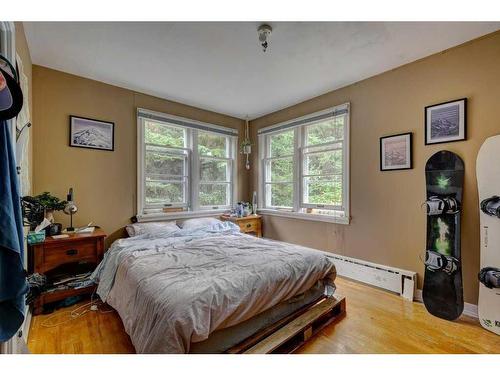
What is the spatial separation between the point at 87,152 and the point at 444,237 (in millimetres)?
3848

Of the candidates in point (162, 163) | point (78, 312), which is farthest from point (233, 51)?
point (78, 312)

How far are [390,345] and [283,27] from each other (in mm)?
2568

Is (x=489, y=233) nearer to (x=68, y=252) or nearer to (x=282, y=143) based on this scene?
(x=282, y=143)

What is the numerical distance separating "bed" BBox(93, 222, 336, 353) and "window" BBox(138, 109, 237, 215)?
998 mm

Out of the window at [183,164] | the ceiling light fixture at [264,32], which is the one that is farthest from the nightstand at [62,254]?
the ceiling light fixture at [264,32]

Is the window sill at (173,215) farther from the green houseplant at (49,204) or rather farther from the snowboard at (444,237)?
the snowboard at (444,237)

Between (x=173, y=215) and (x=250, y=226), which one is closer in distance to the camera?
(x=173, y=215)

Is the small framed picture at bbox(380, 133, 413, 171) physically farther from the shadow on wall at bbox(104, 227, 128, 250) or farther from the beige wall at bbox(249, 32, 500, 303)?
the shadow on wall at bbox(104, 227, 128, 250)

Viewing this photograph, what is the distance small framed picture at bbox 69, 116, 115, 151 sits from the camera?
2.59 m

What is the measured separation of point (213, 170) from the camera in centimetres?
390

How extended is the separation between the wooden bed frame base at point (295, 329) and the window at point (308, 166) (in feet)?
4.05

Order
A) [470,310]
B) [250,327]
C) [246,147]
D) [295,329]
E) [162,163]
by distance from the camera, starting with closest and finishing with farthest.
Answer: [250,327] → [295,329] → [470,310] → [162,163] → [246,147]

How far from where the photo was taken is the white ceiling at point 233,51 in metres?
1.86
